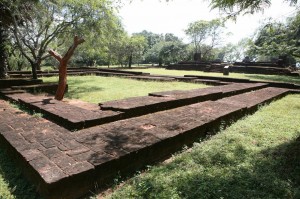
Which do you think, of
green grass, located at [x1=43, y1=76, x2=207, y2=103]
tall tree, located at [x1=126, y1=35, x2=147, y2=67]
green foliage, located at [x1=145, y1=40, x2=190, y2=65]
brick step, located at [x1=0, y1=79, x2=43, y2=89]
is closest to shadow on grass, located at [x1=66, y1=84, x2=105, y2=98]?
green grass, located at [x1=43, y1=76, x2=207, y2=103]

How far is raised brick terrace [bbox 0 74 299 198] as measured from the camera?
2.58 m

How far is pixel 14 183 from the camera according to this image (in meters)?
2.87

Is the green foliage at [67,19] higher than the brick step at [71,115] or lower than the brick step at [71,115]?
higher

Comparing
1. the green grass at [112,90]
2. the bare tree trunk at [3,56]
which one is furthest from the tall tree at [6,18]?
the green grass at [112,90]

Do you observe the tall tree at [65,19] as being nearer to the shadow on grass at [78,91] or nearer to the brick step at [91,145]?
the shadow on grass at [78,91]

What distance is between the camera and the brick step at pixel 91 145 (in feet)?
8.28

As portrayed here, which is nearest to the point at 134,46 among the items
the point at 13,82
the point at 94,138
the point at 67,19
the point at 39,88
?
the point at 67,19

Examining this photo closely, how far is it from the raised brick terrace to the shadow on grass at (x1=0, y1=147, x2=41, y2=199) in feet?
0.31

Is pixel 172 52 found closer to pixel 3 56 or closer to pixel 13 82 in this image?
pixel 3 56

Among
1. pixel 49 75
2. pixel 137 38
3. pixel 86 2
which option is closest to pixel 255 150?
pixel 86 2

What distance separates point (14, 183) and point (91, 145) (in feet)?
3.32

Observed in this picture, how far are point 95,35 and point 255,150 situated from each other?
11.0 m

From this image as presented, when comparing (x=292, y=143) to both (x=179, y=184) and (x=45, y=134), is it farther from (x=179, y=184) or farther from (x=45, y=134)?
(x=45, y=134)

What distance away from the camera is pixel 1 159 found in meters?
3.52
